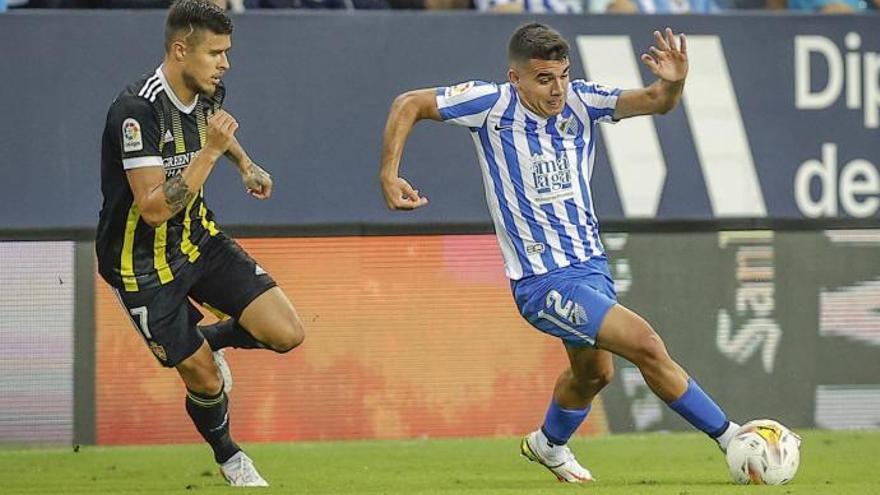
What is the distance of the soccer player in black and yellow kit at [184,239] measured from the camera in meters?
7.60

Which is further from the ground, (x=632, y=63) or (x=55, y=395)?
(x=632, y=63)

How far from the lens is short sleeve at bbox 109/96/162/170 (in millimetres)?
7520

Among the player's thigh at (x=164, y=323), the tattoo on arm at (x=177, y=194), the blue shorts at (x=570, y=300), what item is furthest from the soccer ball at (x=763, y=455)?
the tattoo on arm at (x=177, y=194)

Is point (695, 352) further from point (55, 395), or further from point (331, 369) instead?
point (55, 395)

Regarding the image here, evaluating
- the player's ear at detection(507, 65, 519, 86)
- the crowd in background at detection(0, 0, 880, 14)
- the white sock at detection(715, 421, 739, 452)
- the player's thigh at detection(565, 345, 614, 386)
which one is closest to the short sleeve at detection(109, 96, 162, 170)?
the player's ear at detection(507, 65, 519, 86)

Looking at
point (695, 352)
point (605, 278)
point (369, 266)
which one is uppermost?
point (605, 278)

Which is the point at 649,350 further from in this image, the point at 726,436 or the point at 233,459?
the point at 233,459

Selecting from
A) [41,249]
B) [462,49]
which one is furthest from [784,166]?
[41,249]

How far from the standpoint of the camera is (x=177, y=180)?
7.37 m

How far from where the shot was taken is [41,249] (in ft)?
32.0

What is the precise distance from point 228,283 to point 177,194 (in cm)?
77

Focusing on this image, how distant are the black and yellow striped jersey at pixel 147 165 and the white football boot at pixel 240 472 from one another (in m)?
0.88

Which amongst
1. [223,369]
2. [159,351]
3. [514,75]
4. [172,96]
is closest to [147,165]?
[172,96]

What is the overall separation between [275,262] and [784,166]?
347cm
